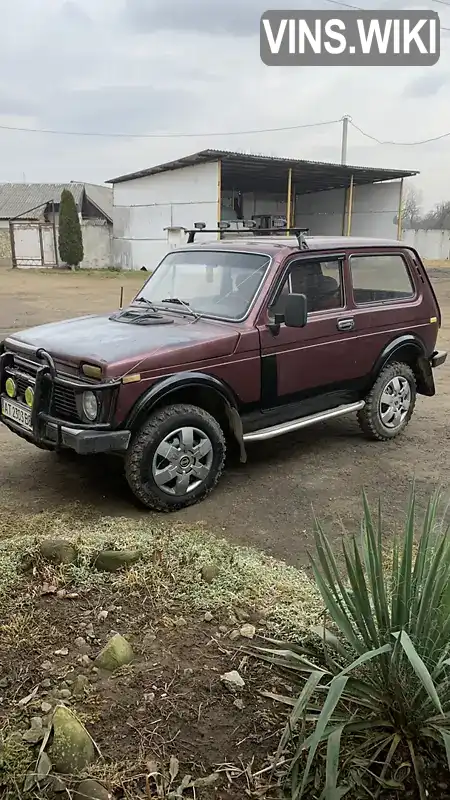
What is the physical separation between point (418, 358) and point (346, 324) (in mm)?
1228

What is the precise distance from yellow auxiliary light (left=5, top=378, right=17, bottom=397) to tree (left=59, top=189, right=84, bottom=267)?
31.2 metres

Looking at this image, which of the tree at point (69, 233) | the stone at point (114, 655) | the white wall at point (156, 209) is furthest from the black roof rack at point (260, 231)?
the tree at point (69, 233)

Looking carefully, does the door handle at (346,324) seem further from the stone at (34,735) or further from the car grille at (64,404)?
the stone at (34,735)

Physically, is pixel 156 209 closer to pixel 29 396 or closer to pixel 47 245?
pixel 47 245

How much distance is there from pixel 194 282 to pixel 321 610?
3304mm

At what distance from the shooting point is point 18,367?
16.3 feet

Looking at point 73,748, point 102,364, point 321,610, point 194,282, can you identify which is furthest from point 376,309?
point 73,748

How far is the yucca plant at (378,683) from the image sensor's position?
Result: 204 centimetres

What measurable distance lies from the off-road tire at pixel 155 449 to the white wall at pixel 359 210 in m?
31.0

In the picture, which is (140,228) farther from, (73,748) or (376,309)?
(73,748)

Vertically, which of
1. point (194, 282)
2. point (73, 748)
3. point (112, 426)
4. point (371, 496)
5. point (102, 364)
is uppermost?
point (194, 282)

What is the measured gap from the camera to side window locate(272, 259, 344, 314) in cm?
532

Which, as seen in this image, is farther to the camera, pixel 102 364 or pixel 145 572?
pixel 102 364

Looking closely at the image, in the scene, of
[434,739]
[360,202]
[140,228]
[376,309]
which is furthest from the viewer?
[360,202]
